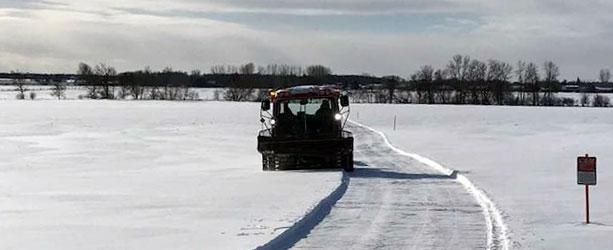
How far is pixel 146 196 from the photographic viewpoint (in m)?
16.0

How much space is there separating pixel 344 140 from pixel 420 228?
999cm

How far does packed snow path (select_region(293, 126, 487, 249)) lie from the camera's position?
35.8 feet

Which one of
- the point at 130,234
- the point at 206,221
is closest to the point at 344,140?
the point at 206,221

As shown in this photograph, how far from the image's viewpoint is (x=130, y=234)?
1120cm

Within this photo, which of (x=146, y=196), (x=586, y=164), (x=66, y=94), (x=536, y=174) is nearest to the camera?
(x=586, y=164)

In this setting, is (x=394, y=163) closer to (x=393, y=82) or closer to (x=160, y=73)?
(x=393, y=82)

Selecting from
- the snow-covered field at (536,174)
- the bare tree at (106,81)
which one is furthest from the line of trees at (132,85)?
the snow-covered field at (536,174)

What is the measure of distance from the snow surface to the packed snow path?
60 centimetres

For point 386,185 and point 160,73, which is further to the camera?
point 160,73

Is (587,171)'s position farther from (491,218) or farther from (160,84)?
(160,84)

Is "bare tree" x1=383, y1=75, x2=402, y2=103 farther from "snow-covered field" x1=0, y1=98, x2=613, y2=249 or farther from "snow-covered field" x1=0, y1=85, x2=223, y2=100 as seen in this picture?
"snow-covered field" x1=0, y1=98, x2=613, y2=249

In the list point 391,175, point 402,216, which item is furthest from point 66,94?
point 402,216

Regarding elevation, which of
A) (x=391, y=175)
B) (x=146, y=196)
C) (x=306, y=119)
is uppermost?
(x=306, y=119)

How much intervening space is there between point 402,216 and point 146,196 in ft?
17.0
